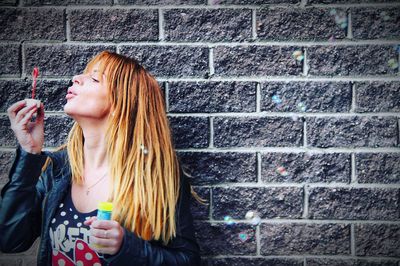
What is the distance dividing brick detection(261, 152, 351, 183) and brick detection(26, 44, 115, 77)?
2.99ft

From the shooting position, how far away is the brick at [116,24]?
2057mm

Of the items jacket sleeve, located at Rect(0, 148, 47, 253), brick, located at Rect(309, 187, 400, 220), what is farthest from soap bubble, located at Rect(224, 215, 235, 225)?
jacket sleeve, located at Rect(0, 148, 47, 253)

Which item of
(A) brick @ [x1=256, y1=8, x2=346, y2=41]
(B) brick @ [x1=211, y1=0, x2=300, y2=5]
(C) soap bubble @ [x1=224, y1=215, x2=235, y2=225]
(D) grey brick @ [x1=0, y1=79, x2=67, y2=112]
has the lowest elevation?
(C) soap bubble @ [x1=224, y1=215, x2=235, y2=225]

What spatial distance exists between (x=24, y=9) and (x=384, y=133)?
1749 mm

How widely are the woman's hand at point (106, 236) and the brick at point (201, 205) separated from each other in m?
0.55

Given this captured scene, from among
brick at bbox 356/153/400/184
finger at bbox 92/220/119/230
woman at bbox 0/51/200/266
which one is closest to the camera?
finger at bbox 92/220/119/230

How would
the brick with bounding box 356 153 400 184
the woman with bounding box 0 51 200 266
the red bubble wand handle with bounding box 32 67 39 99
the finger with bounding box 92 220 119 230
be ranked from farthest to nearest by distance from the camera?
the brick with bounding box 356 153 400 184
the red bubble wand handle with bounding box 32 67 39 99
the woman with bounding box 0 51 200 266
the finger with bounding box 92 220 119 230

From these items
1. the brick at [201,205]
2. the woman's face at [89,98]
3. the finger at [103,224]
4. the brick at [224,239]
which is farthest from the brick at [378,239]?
the woman's face at [89,98]

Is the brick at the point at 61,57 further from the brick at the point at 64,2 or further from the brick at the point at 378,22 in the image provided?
the brick at the point at 378,22

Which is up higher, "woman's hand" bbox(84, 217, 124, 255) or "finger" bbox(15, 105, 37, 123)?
"finger" bbox(15, 105, 37, 123)

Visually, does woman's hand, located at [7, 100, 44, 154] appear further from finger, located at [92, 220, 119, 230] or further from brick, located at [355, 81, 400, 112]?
brick, located at [355, 81, 400, 112]

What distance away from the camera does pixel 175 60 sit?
2057mm

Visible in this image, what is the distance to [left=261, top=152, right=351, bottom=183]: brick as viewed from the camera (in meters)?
2.03

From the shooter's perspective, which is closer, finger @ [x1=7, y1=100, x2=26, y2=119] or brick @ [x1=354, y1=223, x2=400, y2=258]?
finger @ [x1=7, y1=100, x2=26, y2=119]
